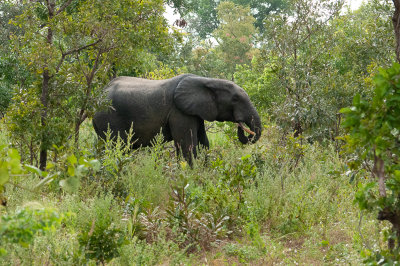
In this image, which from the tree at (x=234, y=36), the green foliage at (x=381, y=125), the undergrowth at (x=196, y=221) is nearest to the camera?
the green foliage at (x=381, y=125)

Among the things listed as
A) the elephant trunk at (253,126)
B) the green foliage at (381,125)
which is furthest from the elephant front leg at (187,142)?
the green foliage at (381,125)

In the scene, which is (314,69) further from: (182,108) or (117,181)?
(117,181)

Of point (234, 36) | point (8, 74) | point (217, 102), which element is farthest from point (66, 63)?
point (234, 36)

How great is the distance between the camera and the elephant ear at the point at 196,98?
9.27 metres

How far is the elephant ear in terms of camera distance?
927cm

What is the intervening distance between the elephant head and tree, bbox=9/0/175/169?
1.38 m

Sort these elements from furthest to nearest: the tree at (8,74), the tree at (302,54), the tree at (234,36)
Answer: the tree at (234,36) < the tree at (8,74) < the tree at (302,54)

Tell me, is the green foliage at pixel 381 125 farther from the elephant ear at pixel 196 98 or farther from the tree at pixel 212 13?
the tree at pixel 212 13

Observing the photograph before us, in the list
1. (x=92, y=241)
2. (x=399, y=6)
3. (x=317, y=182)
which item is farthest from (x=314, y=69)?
(x=92, y=241)

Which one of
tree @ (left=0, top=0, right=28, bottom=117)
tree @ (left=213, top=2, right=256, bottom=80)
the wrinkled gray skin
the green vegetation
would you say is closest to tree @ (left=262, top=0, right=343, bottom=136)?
the green vegetation

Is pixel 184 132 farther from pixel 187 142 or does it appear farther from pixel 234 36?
pixel 234 36

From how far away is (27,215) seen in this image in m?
2.46

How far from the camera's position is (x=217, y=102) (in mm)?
9602

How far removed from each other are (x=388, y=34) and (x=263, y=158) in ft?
11.1
